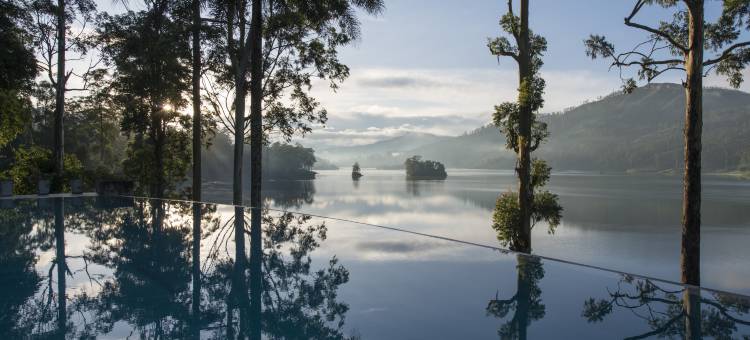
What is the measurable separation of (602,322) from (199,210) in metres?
9.97

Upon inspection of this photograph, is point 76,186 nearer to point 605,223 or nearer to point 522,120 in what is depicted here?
point 522,120

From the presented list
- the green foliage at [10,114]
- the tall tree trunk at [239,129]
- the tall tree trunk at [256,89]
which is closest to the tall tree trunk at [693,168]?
the tall tree trunk at [256,89]

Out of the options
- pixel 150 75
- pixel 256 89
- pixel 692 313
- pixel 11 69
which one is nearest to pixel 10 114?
pixel 11 69

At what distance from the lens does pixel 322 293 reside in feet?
15.1

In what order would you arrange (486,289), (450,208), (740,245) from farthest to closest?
(450,208)
(740,245)
(486,289)

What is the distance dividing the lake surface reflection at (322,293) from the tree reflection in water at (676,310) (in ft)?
0.05

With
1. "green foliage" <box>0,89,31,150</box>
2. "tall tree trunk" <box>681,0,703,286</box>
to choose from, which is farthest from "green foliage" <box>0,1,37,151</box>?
"tall tree trunk" <box>681,0,703,286</box>

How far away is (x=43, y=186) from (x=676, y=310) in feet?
60.5

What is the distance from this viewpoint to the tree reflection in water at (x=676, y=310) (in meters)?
3.45

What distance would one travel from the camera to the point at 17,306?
4000mm

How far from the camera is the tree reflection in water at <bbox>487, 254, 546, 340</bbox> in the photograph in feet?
11.7

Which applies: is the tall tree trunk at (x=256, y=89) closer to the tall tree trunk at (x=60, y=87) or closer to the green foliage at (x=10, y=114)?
the tall tree trunk at (x=60, y=87)

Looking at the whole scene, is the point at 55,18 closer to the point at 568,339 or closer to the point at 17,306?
the point at 17,306

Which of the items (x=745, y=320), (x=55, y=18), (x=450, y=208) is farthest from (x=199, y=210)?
(x=450, y=208)
